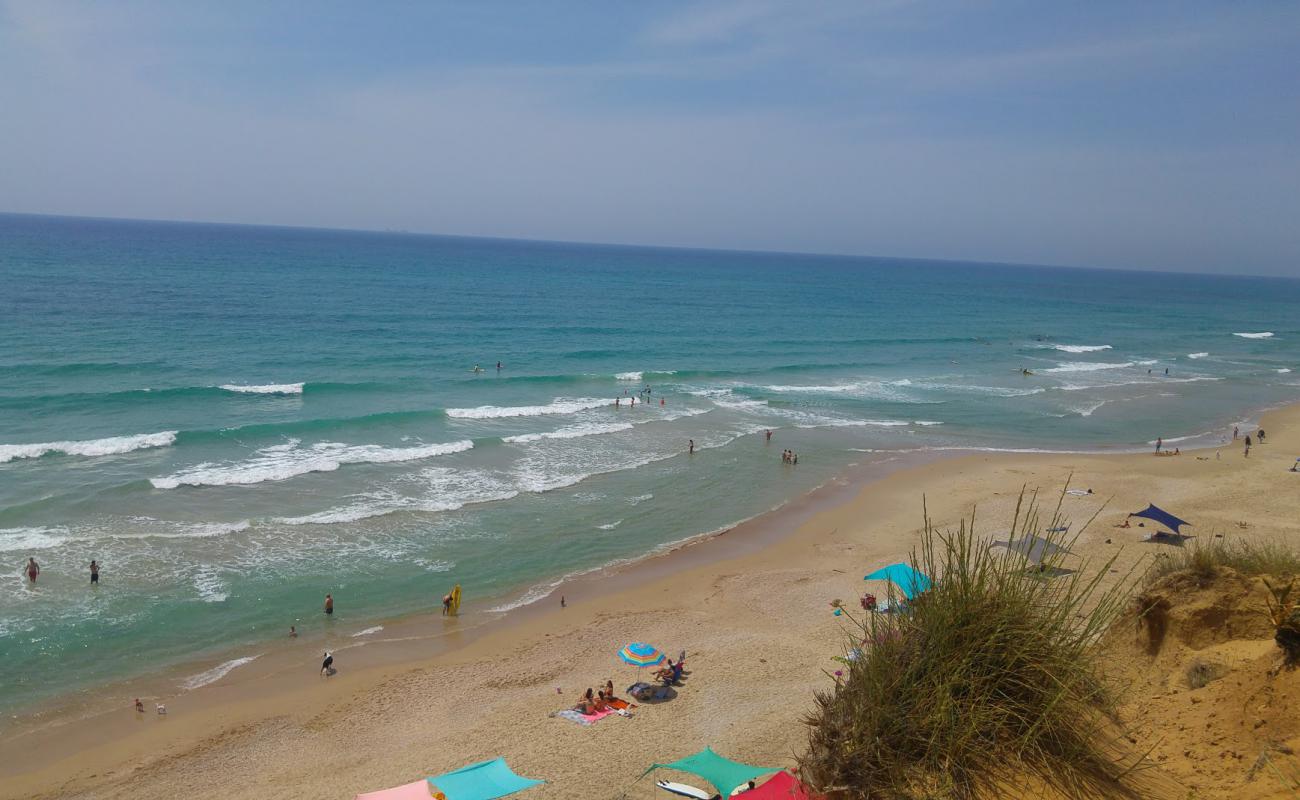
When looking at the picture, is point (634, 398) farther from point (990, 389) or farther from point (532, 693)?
point (532, 693)

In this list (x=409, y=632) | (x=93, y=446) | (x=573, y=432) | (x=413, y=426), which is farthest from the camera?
(x=573, y=432)

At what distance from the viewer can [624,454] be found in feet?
111

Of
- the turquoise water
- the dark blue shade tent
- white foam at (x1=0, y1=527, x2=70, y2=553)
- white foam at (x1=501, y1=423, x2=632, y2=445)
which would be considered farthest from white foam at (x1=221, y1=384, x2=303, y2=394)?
the dark blue shade tent

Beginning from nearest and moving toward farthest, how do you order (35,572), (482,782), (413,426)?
(482,782), (35,572), (413,426)

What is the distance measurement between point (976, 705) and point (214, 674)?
16477mm

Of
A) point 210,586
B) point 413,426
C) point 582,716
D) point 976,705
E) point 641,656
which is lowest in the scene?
point 582,716

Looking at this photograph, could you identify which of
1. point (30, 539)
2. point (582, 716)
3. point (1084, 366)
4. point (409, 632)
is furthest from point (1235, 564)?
point (1084, 366)

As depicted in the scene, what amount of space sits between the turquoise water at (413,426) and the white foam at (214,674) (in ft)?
2.43

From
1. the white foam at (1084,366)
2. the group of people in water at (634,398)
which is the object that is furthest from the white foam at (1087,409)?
the group of people in water at (634,398)

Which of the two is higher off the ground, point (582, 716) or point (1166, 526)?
point (1166, 526)

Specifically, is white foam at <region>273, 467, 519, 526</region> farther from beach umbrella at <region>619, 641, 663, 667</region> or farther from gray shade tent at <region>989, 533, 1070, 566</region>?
gray shade tent at <region>989, 533, 1070, 566</region>

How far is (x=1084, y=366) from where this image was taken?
204 feet

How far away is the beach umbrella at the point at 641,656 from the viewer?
54.3ft

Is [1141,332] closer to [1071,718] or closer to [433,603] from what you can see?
[433,603]
